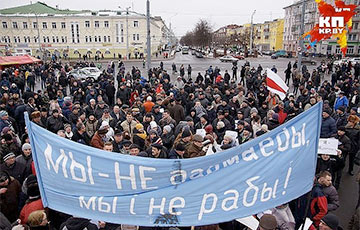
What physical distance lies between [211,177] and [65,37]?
64.1 meters

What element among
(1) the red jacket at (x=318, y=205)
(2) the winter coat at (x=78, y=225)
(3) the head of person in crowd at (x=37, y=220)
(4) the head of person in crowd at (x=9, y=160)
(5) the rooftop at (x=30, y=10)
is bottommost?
(1) the red jacket at (x=318, y=205)

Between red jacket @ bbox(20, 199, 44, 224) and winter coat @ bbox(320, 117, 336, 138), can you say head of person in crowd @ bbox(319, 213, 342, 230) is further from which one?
winter coat @ bbox(320, 117, 336, 138)

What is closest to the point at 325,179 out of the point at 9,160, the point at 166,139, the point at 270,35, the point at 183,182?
the point at 183,182

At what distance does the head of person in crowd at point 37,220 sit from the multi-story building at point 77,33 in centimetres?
5753

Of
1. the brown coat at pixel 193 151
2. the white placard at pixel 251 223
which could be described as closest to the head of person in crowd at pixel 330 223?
the white placard at pixel 251 223

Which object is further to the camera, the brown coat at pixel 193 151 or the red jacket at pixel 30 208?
the brown coat at pixel 193 151

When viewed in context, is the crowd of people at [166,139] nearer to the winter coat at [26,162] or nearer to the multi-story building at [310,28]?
the winter coat at [26,162]

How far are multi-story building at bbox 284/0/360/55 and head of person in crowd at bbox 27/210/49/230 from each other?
59222 mm

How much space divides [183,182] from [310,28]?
79.6 metres

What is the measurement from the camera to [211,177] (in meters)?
2.89

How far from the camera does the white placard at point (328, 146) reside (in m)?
5.33

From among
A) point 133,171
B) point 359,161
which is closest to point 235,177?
point 133,171

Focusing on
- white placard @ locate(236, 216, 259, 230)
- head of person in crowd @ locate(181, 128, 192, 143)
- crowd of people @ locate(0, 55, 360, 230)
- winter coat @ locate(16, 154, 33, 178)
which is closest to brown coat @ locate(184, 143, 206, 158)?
crowd of people @ locate(0, 55, 360, 230)

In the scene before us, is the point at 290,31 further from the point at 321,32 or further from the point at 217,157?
the point at 217,157
